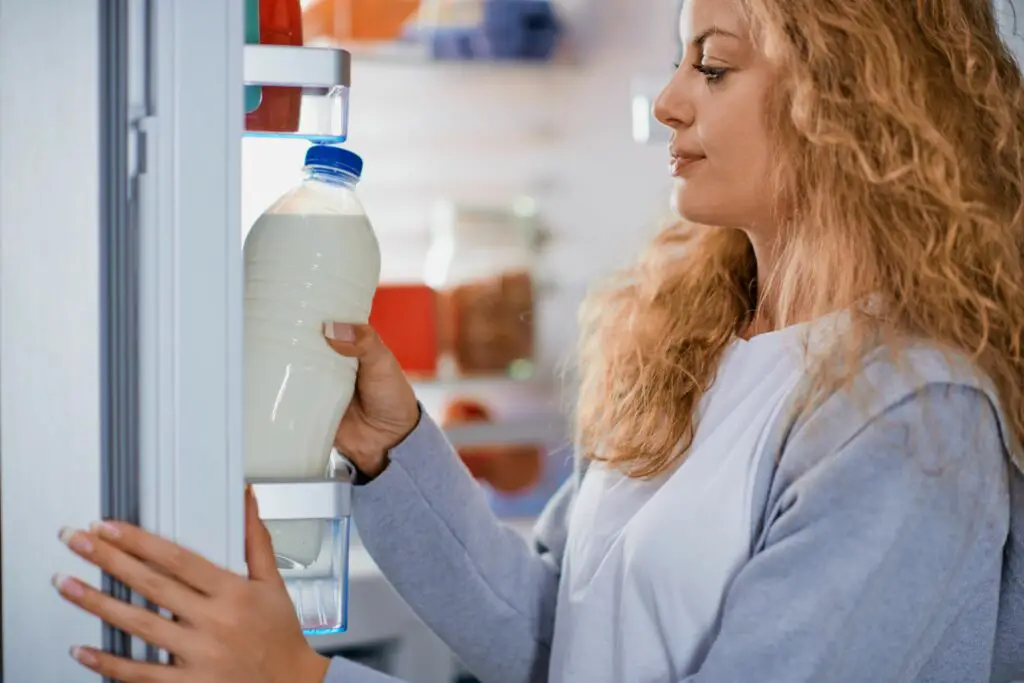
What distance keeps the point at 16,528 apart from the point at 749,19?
694 millimetres

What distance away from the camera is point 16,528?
607 mm

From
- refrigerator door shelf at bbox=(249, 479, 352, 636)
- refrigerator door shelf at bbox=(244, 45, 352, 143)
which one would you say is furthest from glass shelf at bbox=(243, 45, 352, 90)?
refrigerator door shelf at bbox=(249, 479, 352, 636)

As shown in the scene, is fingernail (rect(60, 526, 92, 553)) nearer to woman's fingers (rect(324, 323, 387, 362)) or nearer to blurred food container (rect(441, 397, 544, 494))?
woman's fingers (rect(324, 323, 387, 362))

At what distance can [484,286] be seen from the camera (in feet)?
7.75

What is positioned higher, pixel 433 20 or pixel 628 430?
pixel 433 20

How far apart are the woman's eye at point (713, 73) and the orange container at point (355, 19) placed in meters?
1.40

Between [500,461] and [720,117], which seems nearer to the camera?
[720,117]

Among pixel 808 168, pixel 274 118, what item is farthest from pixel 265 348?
pixel 808 168

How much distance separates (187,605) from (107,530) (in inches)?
2.4

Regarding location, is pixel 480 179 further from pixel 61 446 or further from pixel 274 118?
pixel 61 446

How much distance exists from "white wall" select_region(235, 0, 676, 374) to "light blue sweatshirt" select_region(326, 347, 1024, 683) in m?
1.46

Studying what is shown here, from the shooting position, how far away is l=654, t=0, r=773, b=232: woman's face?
981mm

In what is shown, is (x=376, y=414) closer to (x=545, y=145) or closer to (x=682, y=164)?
(x=682, y=164)

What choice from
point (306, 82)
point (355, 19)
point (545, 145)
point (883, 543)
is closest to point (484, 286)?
point (545, 145)
